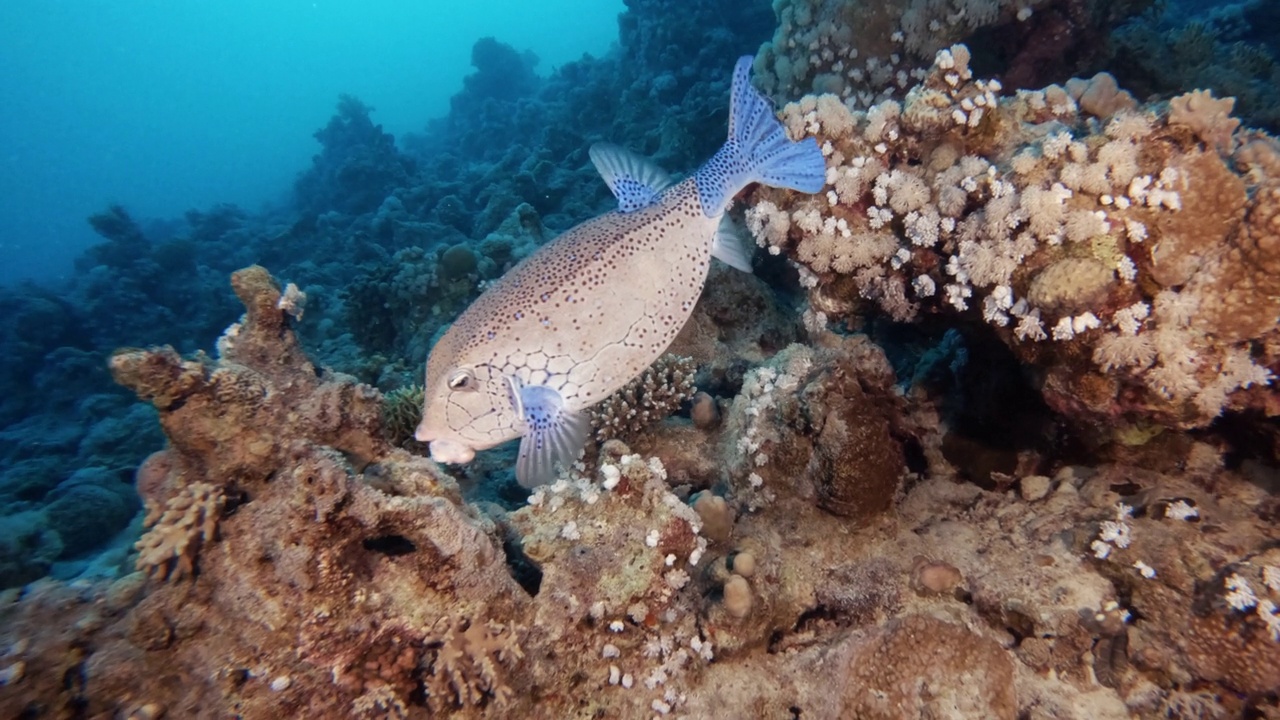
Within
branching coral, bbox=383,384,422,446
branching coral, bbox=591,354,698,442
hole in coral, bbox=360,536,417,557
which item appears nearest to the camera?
hole in coral, bbox=360,536,417,557

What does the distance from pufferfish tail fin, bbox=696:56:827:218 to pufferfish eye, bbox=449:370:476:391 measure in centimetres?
188

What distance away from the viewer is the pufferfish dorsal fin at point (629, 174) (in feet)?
14.4

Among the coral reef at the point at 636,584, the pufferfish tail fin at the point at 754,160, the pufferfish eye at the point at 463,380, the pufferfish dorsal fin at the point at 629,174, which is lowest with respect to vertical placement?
the coral reef at the point at 636,584

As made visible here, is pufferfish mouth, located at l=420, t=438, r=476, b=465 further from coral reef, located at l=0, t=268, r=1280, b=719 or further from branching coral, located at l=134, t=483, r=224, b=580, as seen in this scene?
branching coral, located at l=134, t=483, r=224, b=580

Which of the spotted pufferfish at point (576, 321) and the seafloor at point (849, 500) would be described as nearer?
the seafloor at point (849, 500)

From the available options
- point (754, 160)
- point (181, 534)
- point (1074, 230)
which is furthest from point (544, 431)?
point (1074, 230)

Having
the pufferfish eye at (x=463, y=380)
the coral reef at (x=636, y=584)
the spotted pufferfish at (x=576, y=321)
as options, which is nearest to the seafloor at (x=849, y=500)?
the coral reef at (x=636, y=584)

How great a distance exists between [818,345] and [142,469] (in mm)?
4683

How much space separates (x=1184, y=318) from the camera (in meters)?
3.11

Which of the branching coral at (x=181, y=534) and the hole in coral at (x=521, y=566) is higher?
the branching coral at (x=181, y=534)

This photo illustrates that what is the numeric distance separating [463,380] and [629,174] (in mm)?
2057

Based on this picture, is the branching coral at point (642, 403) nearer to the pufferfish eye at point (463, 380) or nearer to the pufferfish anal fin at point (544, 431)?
the pufferfish anal fin at point (544, 431)

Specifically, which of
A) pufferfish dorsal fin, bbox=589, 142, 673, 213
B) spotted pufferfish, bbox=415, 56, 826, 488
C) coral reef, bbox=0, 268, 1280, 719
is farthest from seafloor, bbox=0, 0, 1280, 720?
pufferfish dorsal fin, bbox=589, 142, 673, 213

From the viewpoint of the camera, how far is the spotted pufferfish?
136 inches
